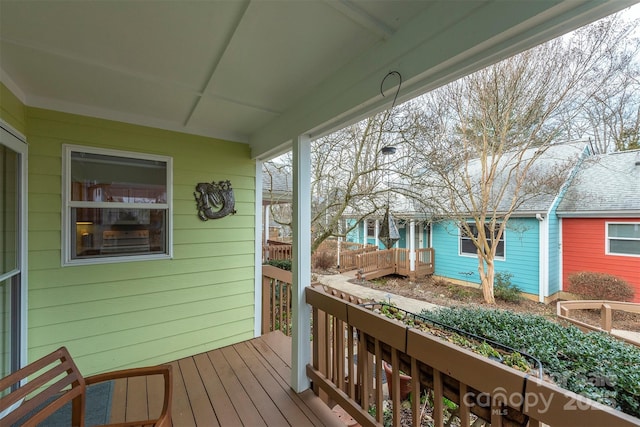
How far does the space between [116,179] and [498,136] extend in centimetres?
426

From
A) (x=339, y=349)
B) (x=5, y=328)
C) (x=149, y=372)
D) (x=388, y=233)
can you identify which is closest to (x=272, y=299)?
(x=339, y=349)

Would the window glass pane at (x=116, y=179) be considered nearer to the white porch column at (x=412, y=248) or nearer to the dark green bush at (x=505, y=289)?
the dark green bush at (x=505, y=289)

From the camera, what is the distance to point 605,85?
5.79 ft

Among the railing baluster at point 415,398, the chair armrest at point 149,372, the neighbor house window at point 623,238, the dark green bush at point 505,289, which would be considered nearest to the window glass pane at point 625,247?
the neighbor house window at point 623,238

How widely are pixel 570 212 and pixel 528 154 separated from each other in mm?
898

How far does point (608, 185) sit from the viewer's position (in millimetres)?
1670

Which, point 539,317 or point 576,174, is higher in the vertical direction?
point 576,174

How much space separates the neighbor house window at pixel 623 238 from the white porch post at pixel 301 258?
2.16m

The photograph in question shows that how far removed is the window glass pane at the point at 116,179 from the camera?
240cm

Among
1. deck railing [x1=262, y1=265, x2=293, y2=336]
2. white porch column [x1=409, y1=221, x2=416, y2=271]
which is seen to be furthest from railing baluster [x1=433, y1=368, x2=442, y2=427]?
white porch column [x1=409, y1=221, x2=416, y2=271]

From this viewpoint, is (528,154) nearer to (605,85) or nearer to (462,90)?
(605,85)

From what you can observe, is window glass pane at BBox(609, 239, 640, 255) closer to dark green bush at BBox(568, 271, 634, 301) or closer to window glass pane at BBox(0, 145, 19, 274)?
dark green bush at BBox(568, 271, 634, 301)

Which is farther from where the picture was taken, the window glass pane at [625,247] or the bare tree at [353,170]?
the bare tree at [353,170]

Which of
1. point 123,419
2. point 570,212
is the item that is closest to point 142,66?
point 123,419
